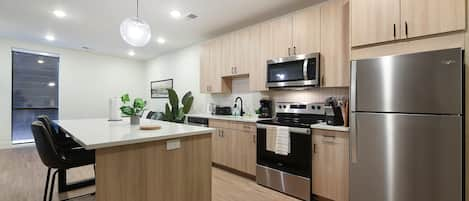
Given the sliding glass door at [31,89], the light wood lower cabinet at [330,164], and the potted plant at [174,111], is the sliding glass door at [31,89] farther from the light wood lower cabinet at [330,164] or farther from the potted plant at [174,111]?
the light wood lower cabinet at [330,164]

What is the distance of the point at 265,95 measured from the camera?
3789 millimetres

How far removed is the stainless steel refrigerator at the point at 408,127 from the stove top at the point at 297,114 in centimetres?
84

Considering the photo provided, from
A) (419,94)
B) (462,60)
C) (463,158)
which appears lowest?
(463,158)

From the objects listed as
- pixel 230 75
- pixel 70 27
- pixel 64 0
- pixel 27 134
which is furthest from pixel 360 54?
pixel 27 134

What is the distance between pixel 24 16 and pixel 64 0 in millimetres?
1249

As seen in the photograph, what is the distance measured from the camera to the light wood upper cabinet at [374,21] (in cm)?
204

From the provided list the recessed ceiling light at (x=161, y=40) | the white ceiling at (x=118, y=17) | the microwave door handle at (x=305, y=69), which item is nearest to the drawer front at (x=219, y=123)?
the microwave door handle at (x=305, y=69)

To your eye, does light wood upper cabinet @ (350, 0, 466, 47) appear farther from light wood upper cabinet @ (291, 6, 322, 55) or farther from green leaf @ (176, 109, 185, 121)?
green leaf @ (176, 109, 185, 121)

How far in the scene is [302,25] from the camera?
2959 millimetres

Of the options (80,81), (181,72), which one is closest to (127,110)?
(181,72)

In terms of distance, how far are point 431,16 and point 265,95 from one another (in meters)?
2.30

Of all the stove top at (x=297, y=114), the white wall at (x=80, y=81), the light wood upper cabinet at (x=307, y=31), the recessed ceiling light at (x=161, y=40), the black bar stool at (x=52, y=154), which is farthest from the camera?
the white wall at (x=80, y=81)

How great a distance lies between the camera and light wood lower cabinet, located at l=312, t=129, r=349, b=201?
2.35 meters

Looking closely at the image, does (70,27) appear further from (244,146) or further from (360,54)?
(360,54)
